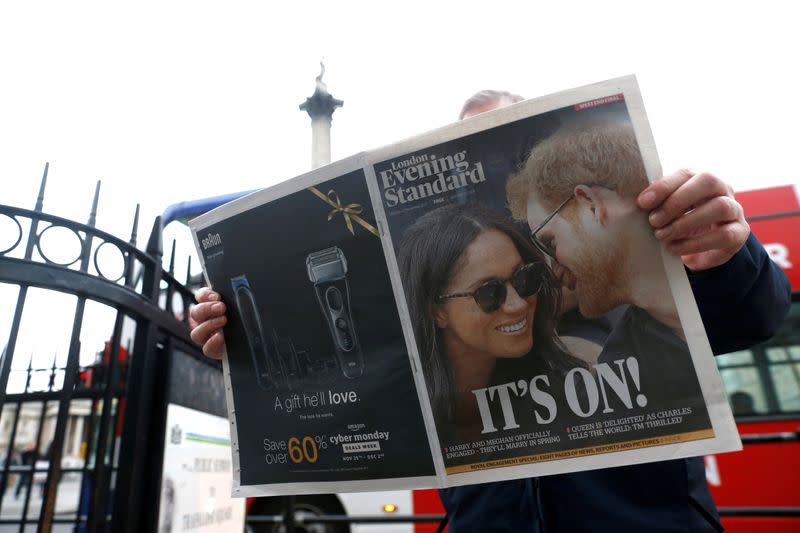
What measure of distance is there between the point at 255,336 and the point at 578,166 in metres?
0.86

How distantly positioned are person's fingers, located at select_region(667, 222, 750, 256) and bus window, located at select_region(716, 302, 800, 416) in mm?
3717

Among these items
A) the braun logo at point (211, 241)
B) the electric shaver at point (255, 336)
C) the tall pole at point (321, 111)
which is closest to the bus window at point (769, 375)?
the tall pole at point (321, 111)

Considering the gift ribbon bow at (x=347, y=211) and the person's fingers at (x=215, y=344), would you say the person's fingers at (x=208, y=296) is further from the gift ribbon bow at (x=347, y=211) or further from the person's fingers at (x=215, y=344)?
the gift ribbon bow at (x=347, y=211)

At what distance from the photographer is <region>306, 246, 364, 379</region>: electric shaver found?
1164 millimetres

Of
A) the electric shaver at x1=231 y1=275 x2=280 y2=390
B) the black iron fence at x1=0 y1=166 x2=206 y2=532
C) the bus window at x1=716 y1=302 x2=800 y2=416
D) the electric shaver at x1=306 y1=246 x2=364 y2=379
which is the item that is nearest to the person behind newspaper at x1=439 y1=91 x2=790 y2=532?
the electric shaver at x1=306 y1=246 x2=364 y2=379

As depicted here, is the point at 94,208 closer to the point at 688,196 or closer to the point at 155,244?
the point at 155,244

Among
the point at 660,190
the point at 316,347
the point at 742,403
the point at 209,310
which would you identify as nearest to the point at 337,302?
the point at 316,347

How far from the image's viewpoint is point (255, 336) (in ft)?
4.21

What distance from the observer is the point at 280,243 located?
125cm

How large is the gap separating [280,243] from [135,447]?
4.50ft

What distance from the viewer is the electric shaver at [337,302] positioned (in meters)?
1.16

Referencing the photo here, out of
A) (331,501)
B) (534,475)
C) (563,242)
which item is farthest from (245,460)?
(331,501)

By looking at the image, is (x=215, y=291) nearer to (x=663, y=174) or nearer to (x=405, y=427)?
(x=405, y=427)

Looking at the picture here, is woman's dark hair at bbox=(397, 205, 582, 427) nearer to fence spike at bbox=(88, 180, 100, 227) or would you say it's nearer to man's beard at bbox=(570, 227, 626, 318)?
man's beard at bbox=(570, 227, 626, 318)
